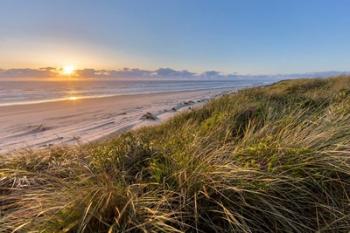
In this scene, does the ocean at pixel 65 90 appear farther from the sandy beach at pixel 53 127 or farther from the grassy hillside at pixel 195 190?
the grassy hillside at pixel 195 190

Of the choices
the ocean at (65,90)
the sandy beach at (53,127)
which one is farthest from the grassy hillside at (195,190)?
the ocean at (65,90)

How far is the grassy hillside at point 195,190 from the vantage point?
86.9 inches

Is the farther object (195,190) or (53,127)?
(53,127)

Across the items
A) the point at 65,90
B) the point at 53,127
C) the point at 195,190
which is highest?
the point at 195,190

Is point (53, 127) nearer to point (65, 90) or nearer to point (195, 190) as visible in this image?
point (195, 190)

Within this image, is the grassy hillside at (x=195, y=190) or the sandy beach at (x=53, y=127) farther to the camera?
the sandy beach at (x=53, y=127)

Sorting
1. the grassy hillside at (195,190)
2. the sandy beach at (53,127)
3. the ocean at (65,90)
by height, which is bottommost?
the ocean at (65,90)

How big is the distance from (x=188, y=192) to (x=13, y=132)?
10658 mm

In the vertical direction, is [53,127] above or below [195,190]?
below

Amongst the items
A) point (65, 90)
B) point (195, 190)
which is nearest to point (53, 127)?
point (195, 190)

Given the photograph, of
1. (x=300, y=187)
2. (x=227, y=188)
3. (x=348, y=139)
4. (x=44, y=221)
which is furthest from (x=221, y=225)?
(x=348, y=139)

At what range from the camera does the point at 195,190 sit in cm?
250

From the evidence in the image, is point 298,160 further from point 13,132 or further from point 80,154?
point 13,132

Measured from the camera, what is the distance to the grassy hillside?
7.24ft
